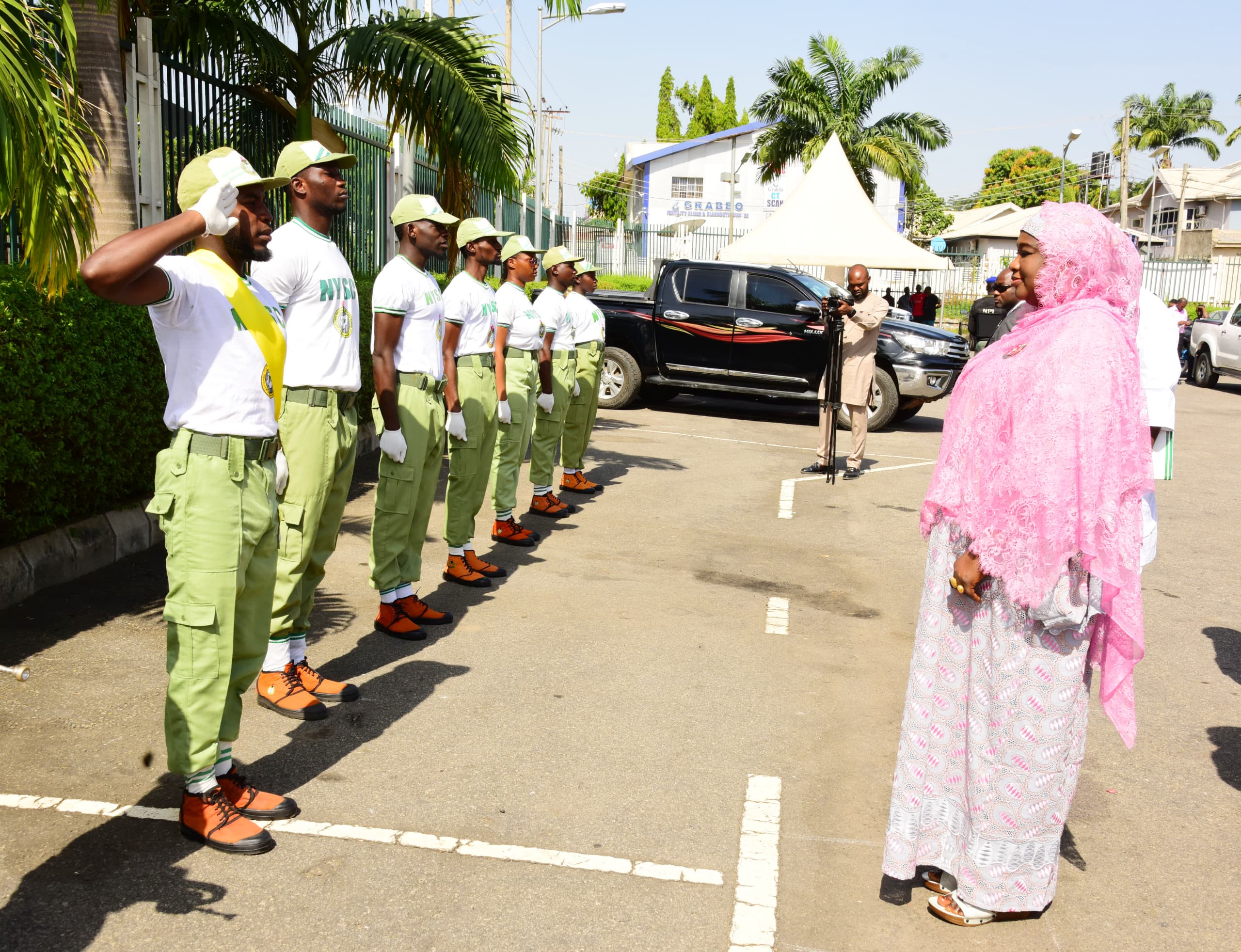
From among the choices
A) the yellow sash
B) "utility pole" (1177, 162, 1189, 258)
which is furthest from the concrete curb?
"utility pole" (1177, 162, 1189, 258)

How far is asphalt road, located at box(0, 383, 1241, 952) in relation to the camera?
3.21 metres

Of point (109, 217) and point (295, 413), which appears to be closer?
point (295, 413)

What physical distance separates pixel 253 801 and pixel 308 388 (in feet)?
5.29

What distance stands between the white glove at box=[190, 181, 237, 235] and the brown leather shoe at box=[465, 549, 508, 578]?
12.2ft

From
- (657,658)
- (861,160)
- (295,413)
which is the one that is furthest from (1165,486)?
(861,160)

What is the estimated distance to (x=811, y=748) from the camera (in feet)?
14.8

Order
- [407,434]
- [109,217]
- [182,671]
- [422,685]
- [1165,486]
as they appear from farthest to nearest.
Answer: [1165,486] < [109,217] < [407,434] < [422,685] < [182,671]

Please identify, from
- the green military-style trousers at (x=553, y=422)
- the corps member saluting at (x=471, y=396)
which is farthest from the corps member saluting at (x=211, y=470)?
the green military-style trousers at (x=553, y=422)

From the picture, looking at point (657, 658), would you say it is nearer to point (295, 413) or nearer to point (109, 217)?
point (295, 413)

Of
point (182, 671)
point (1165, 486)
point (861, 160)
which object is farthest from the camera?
point (861, 160)

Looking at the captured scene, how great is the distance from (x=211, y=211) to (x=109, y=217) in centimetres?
418

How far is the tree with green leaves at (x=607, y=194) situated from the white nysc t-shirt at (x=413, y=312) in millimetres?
70215

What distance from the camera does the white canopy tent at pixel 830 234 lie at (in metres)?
17.4

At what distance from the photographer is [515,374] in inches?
290
